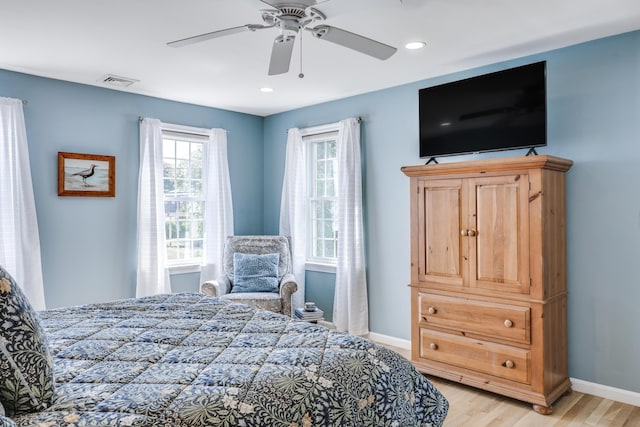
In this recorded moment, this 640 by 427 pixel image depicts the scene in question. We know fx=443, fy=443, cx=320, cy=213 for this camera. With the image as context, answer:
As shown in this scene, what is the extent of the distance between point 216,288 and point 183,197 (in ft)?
4.17

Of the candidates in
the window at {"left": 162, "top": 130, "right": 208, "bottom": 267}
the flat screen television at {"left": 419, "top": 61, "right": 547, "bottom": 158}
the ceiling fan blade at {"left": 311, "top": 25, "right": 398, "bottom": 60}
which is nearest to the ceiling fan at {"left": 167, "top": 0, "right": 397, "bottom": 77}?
the ceiling fan blade at {"left": 311, "top": 25, "right": 398, "bottom": 60}

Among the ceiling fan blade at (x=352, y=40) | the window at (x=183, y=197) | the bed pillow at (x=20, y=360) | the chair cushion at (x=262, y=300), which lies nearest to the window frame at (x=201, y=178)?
the window at (x=183, y=197)

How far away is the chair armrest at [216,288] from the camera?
4.35m

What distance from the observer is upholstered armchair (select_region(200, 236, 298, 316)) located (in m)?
4.33

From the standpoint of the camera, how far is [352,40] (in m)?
2.45

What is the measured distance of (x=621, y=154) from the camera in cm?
306

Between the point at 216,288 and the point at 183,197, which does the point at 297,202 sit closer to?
the point at 183,197

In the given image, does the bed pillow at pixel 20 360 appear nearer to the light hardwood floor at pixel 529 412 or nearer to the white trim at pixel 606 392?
the light hardwood floor at pixel 529 412

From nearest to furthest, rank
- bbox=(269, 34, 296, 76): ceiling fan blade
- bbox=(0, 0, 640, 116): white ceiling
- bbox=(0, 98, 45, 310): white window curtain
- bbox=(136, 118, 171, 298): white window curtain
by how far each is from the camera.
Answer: bbox=(269, 34, 296, 76): ceiling fan blade < bbox=(0, 0, 640, 116): white ceiling < bbox=(0, 98, 45, 310): white window curtain < bbox=(136, 118, 171, 298): white window curtain

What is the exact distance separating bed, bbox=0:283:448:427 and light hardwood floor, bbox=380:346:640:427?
1066 millimetres

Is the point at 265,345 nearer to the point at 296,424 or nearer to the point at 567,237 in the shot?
the point at 296,424

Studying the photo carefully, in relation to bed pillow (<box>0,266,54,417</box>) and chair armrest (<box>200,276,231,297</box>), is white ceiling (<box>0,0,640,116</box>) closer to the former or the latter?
bed pillow (<box>0,266,54,417</box>)

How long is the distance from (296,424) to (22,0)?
2.71 meters

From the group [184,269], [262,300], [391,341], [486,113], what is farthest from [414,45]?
[184,269]
